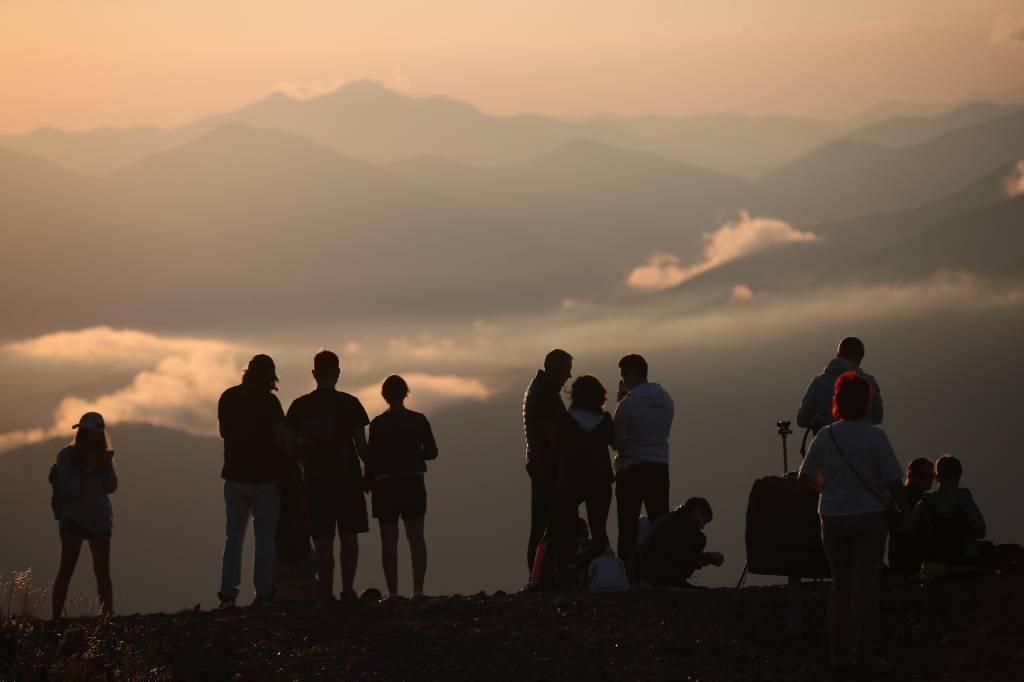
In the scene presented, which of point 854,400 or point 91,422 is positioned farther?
point 91,422

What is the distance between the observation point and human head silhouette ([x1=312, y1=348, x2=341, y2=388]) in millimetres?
13312

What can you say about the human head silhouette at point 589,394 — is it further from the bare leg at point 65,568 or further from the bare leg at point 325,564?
the bare leg at point 65,568

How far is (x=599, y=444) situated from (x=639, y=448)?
33 centimetres

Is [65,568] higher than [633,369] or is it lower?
lower

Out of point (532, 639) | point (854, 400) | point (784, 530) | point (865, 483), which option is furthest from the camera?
point (532, 639)

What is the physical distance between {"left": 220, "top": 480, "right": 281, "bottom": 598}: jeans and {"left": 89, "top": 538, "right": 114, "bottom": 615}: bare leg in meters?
1.07

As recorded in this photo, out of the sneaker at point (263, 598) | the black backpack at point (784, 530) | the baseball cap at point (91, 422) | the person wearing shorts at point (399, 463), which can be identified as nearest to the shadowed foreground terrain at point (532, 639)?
the sneaker at point (263, 598)

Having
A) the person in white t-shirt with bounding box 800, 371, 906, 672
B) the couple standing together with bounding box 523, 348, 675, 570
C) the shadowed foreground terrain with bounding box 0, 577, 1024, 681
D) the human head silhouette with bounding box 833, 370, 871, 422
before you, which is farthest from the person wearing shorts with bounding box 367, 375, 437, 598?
the human head silhouette with bounding box 833, 370, 871, 422

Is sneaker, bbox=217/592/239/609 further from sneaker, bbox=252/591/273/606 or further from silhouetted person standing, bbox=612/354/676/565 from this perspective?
silhouetted person standing, bbox=612/354/676/565

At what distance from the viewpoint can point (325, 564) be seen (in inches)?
544

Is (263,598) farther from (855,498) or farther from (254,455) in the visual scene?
(855,498)

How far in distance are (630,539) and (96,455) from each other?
4.52 metres

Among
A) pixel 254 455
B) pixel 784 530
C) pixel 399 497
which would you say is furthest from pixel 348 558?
pixel 784 530

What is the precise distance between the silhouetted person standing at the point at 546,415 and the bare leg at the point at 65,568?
388cm
